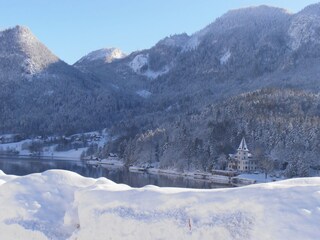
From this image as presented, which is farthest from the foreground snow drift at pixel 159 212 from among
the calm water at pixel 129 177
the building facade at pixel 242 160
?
the building facade at pixel 242 160

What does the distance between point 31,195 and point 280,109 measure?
14560 centimetres

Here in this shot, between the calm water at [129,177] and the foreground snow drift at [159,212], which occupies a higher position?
the foreground snow drift at [159,212]

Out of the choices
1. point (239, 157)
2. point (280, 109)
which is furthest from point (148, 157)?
point (280, 109)

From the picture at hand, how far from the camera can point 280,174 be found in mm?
114312

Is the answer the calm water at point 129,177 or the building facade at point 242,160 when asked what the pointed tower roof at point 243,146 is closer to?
the building facade at point 242,160

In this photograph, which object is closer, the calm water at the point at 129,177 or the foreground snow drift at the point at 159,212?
the foreground snow drift at the point at 159,212

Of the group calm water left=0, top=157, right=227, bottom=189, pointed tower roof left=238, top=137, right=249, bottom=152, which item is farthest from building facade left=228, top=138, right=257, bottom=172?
calm water left=0, top=157, right=227, bottom=189

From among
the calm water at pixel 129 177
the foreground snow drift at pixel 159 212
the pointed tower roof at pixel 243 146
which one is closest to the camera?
the foreground snow drift at pixel 159 212

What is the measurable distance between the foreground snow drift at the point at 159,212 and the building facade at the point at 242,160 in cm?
10477

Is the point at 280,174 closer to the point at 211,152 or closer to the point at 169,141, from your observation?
the point at 211,152

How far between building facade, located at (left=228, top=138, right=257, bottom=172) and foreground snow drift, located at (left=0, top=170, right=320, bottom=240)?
105 metres

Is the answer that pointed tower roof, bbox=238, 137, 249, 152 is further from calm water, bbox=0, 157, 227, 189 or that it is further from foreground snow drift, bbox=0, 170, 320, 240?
foreground snow drift, bbox=0, 170, 320, 240

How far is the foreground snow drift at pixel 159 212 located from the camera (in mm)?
17047

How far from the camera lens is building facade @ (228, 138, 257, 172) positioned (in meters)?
125
